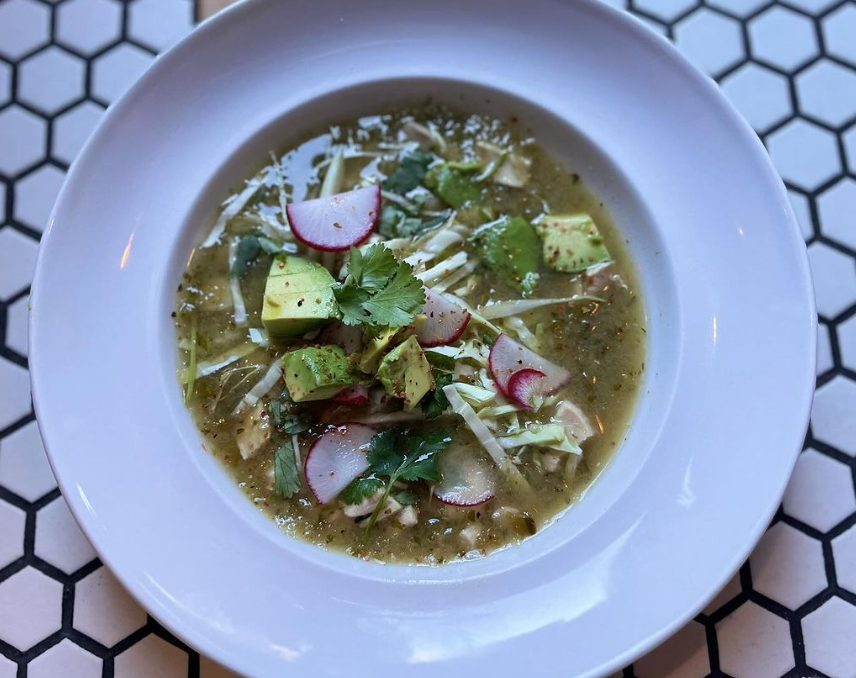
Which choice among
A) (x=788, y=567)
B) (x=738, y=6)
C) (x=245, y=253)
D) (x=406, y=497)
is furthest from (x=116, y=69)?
(x=788, y=567)

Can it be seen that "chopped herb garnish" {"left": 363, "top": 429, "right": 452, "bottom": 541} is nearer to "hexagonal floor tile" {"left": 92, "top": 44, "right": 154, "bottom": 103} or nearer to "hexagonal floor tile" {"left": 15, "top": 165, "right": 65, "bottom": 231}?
"hexagonal floor tile" {"left": 15, "top": 165, "right": 65, "bottom": 231}

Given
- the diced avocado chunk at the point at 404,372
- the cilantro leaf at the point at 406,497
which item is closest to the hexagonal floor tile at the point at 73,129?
the diced avocado chunk at the point at 404,372

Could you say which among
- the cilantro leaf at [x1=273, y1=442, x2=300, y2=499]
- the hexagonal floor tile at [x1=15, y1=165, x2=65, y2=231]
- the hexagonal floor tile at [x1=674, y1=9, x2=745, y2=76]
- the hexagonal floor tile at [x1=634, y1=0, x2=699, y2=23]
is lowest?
the cilantro leaf at [x1=273, y1=442, x2=300, y2=499]

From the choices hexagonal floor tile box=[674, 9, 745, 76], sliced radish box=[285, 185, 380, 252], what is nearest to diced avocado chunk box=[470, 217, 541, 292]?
sliced radish box=[285, 185, 380, 252]

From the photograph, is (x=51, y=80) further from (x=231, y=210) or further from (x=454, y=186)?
(x=454, y=186)

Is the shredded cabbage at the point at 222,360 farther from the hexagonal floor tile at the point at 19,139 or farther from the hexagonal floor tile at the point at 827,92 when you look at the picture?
the hexagonal floor tile at the point at 827,92

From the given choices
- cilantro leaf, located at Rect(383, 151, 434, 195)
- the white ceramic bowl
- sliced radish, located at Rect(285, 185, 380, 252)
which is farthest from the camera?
cilantro leaf, located at Rect(383, 151, 434, 195)

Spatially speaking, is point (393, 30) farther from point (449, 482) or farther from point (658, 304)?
point (449, 482)

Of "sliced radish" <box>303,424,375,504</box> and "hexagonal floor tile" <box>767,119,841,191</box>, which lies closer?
"sliced radish" <box>303,424,375,504</box>
